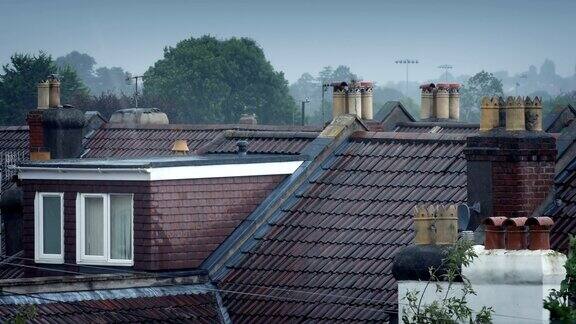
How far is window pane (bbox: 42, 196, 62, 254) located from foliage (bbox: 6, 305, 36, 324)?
22.7 feet

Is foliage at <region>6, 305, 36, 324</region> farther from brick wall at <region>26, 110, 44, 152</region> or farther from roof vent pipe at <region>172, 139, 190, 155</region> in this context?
brick wall at <region>26, 110, 44, 152</region>

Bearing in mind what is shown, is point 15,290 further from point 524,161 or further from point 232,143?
point 232,143

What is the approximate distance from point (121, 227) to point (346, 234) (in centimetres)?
413

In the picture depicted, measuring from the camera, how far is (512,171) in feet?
102

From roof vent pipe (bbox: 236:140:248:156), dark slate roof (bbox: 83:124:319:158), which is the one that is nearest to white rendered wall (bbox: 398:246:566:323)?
roof vent pipe (bbox: 236:140:248:156)

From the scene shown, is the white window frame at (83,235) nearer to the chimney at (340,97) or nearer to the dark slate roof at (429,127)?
the chimney at (340,97)

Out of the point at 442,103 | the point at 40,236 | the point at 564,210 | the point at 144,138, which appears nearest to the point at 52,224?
the point at 40,236

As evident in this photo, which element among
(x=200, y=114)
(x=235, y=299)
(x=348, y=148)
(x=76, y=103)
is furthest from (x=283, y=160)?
(x=200, y=114)

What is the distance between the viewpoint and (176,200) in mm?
35250

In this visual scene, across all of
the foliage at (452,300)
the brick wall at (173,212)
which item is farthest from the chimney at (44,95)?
the foliage at (452,300)

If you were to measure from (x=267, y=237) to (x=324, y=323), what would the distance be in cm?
400

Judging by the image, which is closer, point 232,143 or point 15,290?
point 15,290

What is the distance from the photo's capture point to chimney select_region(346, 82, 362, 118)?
42938 mm

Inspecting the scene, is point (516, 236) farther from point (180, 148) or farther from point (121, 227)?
point (180, 148)
